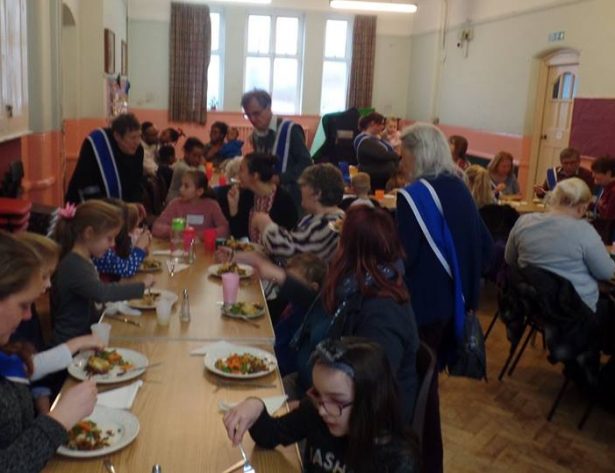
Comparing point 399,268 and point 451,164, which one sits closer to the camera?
point 399,268

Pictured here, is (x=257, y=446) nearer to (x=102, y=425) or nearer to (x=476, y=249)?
(x=102, y=425)

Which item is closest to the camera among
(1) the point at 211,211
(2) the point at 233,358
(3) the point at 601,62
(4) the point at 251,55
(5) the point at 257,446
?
(5) the point at 257,446

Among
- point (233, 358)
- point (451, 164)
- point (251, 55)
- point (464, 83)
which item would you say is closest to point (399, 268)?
point (233, 358)

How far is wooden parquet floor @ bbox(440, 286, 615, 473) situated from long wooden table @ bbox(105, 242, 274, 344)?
128cm

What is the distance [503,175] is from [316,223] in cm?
399

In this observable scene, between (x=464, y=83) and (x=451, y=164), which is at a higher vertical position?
(x=464, y=83)

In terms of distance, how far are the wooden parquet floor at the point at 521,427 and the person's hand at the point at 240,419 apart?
5.76 ft

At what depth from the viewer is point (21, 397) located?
1615 mm

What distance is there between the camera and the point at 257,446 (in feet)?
5.51

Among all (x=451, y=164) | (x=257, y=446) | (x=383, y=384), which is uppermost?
(x=451, y=164)

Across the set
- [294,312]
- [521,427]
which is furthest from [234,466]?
[521,427]

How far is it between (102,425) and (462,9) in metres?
10.6

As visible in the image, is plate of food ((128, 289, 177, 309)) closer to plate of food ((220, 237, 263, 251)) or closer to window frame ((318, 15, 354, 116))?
plate of food ((220, 237, 263, 251))

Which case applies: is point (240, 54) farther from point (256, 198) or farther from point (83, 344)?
point (83, 344)
